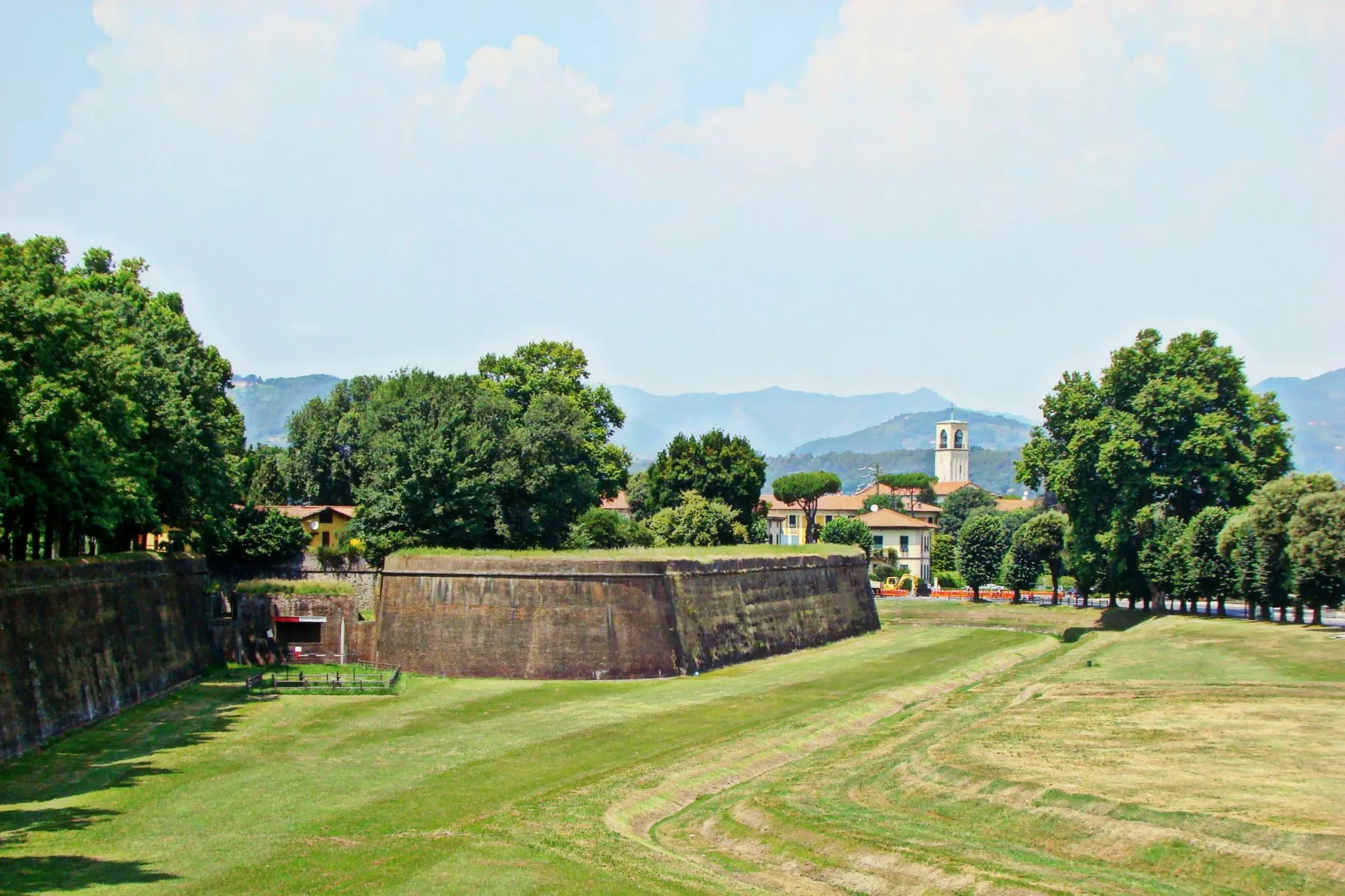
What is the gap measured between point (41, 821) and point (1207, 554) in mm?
61547

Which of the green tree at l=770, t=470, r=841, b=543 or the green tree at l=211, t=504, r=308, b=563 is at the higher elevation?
the green tree at l=770, t=470, r=841, b=543

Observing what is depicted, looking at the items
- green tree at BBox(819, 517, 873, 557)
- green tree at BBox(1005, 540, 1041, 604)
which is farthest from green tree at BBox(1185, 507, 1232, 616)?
green tree at BBox(819, 517, 873, 557)

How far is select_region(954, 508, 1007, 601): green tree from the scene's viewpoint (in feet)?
318

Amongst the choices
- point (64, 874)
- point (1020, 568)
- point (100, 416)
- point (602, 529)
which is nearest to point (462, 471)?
point (100, 416)

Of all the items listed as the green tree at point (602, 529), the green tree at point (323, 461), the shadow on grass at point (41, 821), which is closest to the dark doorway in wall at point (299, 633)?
the green tree at point (602, 529)

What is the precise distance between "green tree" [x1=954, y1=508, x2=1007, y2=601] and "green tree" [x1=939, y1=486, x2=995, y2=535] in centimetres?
6361

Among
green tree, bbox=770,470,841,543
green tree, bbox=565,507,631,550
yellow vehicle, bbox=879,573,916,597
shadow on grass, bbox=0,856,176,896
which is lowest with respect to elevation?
shadow on grass, bbox=0,856,176,896

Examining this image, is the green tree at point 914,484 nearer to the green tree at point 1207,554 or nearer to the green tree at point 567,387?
the green tree at point 567,387

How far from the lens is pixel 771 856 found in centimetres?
2481

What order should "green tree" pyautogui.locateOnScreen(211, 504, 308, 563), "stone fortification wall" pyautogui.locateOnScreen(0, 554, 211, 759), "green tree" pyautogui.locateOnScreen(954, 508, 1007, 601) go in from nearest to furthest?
"stone fortification wall" pyautogui.locateOnScreen(0, 554, 211, 759) → "green tree" pyautogui.locateOnScreen(211, 504, 308, 563) → "green tree" pyautogui.locateOnScreen(954, 508, 1007, 601)

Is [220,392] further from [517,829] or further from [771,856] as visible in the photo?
[771,856]

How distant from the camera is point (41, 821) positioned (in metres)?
25.9

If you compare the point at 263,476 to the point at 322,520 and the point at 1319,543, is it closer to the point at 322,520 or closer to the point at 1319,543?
the point at 322,520

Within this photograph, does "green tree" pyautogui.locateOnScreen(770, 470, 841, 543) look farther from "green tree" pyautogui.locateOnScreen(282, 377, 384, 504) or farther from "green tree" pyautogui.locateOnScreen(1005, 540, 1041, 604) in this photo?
"green tree" pyautogui.locateOnScreen(282, 377, 384, 504)
